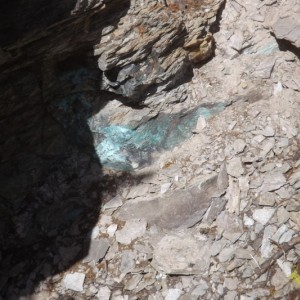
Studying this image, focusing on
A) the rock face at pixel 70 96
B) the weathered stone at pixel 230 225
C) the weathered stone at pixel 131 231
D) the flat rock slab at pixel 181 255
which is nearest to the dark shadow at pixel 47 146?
the rock face at pixel 70 96

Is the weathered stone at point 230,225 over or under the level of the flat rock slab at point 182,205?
under

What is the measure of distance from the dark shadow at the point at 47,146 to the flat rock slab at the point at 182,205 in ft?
1.71

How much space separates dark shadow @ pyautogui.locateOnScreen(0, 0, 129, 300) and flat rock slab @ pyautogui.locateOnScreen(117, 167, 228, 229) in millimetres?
520

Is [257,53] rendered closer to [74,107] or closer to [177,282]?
[74,107]

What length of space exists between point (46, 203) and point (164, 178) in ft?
3.95

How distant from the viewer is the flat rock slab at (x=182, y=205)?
13.2ft

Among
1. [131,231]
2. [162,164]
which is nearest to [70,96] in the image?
[162,164]

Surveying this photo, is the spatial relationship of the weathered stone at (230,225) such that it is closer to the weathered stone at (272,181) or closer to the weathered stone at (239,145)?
the weathered stone at (272,181)

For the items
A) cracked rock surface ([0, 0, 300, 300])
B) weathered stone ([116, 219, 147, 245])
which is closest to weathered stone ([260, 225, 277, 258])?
cracked rock surface ([0, 0, 300, 300])

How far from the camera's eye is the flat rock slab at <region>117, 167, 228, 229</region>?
4.01 meters

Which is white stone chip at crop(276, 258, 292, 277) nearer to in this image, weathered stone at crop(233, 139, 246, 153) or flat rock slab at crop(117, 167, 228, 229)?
flat rock slab at crop(117, 167, 228, 229)

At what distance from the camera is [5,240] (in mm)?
4266

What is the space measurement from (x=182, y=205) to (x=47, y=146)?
1529mm

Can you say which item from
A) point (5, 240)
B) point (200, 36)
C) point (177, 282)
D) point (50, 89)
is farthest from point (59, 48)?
point (177, 282)
